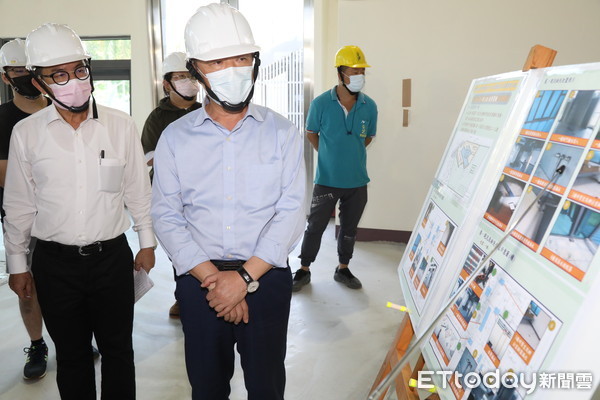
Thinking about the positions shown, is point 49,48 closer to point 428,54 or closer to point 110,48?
point 428,54

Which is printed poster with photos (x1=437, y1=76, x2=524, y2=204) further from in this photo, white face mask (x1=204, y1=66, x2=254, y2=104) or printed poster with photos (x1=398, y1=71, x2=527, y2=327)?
white face mask (x1=204, y1=66, x2=254, y2=104)

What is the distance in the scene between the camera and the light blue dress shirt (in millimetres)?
1444

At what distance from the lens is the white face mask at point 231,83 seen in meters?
1.43

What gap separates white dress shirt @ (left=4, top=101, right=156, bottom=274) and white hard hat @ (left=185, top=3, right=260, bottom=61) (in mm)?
578

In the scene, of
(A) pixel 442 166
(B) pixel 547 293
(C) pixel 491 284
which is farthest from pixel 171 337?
(B) pixel 547 293

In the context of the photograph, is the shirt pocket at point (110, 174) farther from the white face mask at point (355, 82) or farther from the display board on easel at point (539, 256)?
the white face mask at point (355, 82)

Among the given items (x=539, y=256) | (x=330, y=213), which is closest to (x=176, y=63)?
(x=330, y=213)

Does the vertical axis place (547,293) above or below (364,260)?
above

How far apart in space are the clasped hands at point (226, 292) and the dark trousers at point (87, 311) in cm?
57

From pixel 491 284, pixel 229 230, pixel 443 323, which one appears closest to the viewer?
pixel 491 284

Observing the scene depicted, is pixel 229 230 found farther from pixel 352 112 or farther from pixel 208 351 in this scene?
pixel 352 112

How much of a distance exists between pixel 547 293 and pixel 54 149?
160 centimetres

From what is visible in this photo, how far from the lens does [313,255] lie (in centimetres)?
350

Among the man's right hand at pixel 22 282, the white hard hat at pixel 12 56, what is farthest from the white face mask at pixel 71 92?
the white hard hat at pixel 12 56
